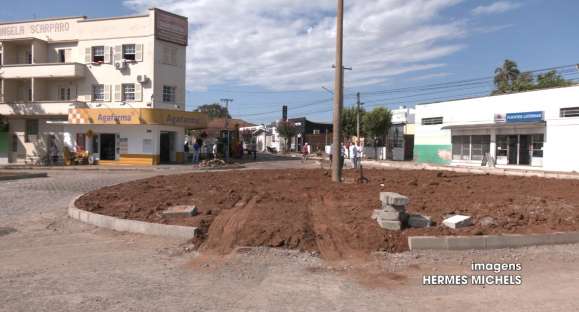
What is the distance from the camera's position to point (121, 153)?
35.5 m

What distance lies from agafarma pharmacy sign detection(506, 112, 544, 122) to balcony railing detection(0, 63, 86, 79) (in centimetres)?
3208

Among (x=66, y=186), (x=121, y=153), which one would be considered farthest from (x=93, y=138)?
(x=66, y=186)

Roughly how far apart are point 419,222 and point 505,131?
28.7 m

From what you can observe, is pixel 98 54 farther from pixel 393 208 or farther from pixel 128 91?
pixel 393 208

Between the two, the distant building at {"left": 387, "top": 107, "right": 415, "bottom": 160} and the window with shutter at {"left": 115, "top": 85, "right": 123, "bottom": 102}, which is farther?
the distant building at {"left": 387, "top": 107, "right": 415, "bottom": 160}

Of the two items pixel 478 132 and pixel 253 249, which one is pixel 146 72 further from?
pixel 253 249

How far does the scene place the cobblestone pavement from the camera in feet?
17.3

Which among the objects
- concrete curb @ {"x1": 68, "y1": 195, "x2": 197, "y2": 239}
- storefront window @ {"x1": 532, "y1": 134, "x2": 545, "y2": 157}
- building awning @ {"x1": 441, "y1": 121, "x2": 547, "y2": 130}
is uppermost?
building awning @ {"x1": 441, "y1": 121, "x2": 547, "y2": 130}

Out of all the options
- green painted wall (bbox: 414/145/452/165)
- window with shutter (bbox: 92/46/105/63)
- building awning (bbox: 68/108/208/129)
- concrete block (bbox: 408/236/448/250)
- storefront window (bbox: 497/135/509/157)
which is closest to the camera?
concrete block (bbox: 408/236/448/250)

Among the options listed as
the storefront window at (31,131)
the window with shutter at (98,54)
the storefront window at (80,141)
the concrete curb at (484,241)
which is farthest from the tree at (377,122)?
the concrete curb at (484,241)

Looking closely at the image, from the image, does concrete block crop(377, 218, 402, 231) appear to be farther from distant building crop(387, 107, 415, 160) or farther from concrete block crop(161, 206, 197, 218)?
distant building crop(387, 107, 415, 160)

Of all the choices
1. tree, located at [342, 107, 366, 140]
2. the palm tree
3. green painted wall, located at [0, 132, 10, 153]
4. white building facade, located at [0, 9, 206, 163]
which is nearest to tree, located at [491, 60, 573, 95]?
the palm tree

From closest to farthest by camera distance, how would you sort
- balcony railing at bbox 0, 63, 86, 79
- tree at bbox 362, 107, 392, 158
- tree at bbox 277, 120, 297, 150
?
balcony railing at bbox 0, 63, 86, 79, tree at bbox 362, 107, 392, 158, tree at bbox 277, 120, 297, 150

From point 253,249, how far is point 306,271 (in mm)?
1259
